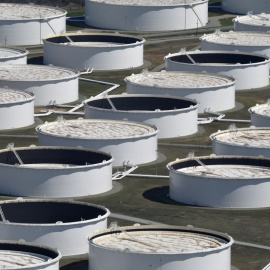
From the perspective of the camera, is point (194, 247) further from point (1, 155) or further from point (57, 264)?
point (1, 155)

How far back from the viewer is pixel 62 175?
186250mm

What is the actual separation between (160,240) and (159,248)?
9.17 ft

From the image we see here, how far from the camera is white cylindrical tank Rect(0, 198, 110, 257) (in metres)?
165

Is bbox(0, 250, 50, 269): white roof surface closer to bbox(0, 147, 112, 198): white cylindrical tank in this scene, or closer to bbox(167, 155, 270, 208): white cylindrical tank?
bbox(0, 147, 112, 198): white cylindrical tank

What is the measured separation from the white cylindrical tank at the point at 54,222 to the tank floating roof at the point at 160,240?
4.28 metres

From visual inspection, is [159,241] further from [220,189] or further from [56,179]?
[56,179]

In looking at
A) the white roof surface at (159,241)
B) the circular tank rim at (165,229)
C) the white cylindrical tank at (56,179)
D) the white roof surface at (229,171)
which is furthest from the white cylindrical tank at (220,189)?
the white roof surface at (159,241)

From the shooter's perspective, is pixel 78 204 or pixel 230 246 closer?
pixel 230 246

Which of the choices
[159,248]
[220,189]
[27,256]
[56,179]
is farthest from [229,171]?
[27,256]

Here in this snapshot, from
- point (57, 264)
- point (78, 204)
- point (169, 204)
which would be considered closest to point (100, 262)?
point (57, 264)

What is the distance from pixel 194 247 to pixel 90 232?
37.6ft

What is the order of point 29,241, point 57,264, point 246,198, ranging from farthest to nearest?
1. point 246,198
2. point 29,241
3. point 57,264

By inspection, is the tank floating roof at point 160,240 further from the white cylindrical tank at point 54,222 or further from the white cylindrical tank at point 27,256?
the white cylindrical tank at point 54,222

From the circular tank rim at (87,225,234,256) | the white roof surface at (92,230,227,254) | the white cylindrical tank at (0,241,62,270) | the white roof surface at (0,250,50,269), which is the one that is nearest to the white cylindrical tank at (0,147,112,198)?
the circular tank rim at (87,225,234,256)
